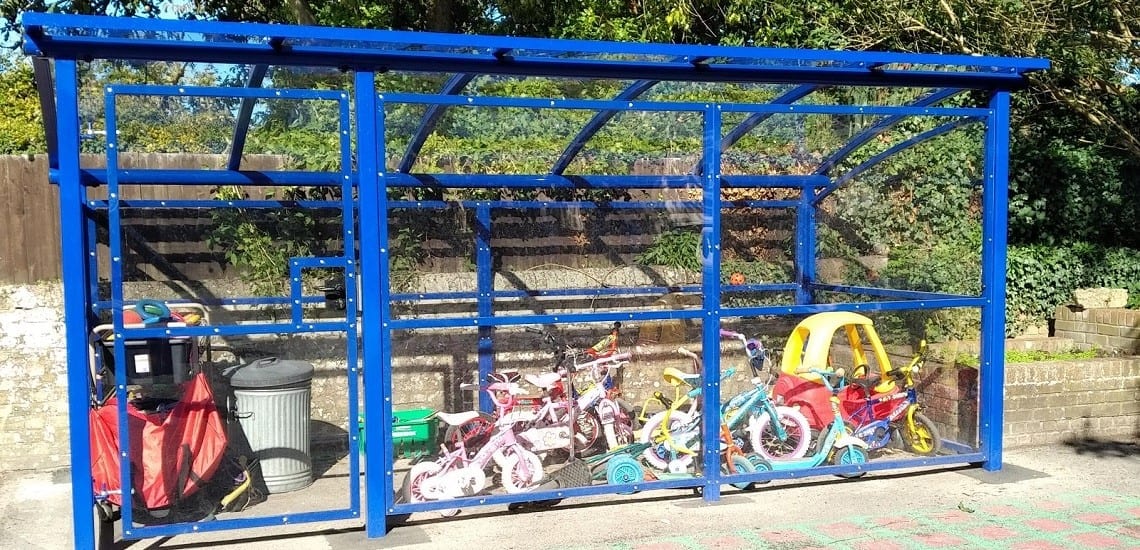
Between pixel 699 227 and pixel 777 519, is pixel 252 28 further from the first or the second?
pixel 777 519

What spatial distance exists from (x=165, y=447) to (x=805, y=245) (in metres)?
4.59

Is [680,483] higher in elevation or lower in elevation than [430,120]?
lower

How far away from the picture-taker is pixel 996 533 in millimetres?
5195

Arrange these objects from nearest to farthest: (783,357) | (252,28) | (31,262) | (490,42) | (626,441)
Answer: (252,28)
(490,42)
(626,441)
(783,357)
(31,262)

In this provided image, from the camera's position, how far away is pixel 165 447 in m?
5.11

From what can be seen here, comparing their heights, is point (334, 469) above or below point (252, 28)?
below

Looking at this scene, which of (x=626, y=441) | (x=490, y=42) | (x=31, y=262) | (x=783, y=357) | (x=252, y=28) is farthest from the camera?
(x=31, y=262)

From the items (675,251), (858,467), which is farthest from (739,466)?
(675,251)

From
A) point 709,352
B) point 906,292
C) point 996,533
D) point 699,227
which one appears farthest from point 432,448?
point 906,292

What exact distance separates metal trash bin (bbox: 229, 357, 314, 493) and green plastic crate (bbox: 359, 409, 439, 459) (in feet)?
1.82

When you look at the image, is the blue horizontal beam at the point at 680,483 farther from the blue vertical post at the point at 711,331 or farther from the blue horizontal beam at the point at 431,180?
the blue horizontal beam at the point at 431,180

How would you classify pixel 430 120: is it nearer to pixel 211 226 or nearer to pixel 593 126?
pixel 593 126

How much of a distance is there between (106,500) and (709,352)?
334 cm

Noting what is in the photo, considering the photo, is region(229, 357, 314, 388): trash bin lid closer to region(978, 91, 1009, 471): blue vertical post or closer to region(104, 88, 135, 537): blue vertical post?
region(104, 88, 135, 537): blue vertical post
